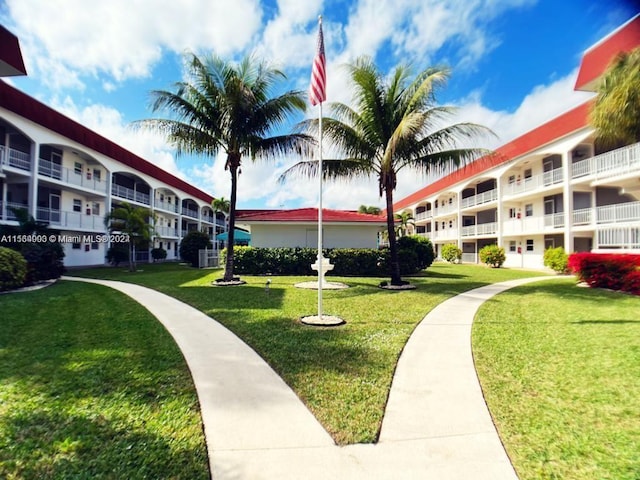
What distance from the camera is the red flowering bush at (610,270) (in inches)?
466

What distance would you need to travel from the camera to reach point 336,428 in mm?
3139

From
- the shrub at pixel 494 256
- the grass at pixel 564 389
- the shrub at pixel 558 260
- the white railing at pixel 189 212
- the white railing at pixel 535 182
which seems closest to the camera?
the grass at pixel 564 389

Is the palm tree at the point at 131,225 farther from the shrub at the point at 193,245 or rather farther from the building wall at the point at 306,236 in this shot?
the building wall at the point at 306,236

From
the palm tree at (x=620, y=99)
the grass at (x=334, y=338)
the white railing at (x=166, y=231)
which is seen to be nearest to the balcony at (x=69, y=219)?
the white railing at (x=166, y=231)

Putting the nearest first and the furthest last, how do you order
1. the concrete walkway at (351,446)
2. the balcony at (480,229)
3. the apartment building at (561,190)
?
the concrete walkway at (351,446)
the apartment building at (561,190)
the balcony at (480,229)

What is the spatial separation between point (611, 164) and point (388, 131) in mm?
15816

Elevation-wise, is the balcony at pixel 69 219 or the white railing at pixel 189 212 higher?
the white railing at pixel 189 212

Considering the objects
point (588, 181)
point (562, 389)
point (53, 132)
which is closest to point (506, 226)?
point (588, 181)

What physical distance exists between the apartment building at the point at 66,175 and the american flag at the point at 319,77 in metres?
19.5

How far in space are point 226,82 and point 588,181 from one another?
893 inches

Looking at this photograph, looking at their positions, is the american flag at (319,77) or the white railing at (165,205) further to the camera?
the white railing at (165,205)

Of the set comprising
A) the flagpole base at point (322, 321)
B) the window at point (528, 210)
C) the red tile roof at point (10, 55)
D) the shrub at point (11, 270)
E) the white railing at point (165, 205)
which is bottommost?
the flagpole base at point (322, 321)

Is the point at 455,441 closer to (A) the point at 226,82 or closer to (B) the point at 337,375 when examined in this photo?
(B) the point at 337,375

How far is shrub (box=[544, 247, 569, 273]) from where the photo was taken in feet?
67.7
